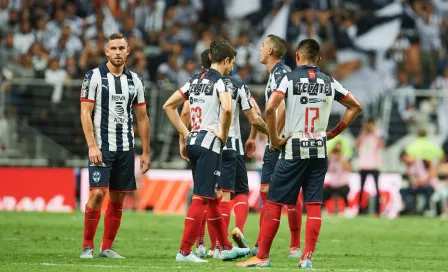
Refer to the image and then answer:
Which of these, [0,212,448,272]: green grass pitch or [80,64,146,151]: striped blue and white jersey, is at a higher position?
[80,64,146,151]: striped blue and white jersey

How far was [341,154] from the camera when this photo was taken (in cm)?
2477

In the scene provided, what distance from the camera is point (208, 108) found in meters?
11.2

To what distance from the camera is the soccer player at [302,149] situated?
35.5 ft

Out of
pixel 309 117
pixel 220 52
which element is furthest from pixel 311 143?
pixel 220 52

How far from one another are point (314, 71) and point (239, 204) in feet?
9.63

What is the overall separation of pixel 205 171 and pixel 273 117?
3.33 ft

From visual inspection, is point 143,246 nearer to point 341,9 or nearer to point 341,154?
point 341,154

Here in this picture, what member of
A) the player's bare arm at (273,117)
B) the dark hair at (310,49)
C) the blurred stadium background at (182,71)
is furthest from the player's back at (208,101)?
the blurred stadium background at (182,71)

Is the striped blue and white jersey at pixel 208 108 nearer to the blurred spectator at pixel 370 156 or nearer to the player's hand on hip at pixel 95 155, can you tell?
the player's hand on hip at pixel 95 155

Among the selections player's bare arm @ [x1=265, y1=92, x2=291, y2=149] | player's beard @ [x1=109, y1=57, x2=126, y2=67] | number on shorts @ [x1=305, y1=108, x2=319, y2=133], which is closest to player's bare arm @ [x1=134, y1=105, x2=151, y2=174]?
player's beard @ [x1=109, y1=57, x2=126, y2=67]

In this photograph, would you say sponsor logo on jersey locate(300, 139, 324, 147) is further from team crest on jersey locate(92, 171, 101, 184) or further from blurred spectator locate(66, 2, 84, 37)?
blurred spectator locate(66, 2, 84, 37)

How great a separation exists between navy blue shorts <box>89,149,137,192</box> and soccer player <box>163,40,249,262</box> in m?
1.15

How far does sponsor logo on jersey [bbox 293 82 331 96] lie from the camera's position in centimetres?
1083

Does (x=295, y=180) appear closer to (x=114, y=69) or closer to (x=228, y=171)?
(x=228, y=171)
